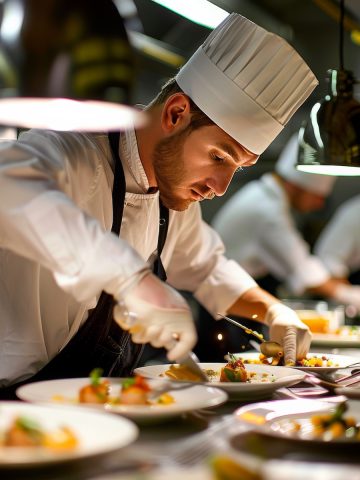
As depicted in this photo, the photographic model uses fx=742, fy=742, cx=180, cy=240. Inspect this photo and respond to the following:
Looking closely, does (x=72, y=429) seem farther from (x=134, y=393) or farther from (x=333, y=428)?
(x=333, y=428)

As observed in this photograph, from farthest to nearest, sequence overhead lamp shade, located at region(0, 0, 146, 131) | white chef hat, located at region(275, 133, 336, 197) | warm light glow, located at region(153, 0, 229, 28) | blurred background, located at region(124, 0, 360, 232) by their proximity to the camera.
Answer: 1. white chef hat, located at region(275, 133, 336, 197)
2. blurred background, located at region(124, 0, 360, 232)
3. warm light glow, located at region(153, 0, 229, 28)
4. overhead lamp shade, located at region(0, 0, 146, 131)

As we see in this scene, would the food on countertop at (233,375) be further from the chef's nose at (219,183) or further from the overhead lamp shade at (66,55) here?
the overhead lamp shade at (66,55)

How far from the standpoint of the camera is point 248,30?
233 cm

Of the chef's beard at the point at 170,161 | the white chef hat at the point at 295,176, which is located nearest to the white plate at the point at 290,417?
the chef's beard at the point at 170,161

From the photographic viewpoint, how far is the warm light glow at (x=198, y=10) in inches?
120

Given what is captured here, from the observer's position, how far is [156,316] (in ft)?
5.37

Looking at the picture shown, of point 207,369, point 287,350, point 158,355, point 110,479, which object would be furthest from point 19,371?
point 158,355

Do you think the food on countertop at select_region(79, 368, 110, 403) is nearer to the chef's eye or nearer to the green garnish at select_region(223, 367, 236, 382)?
the green garnish at select_region(223, 367, 236, 382)

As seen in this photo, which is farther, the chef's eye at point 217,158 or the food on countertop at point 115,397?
the chef's eye at point 217,158

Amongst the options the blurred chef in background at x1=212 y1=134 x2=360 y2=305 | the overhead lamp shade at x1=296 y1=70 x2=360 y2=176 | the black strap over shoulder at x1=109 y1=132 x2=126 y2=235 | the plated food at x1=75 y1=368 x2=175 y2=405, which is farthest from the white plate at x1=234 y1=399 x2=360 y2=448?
the blurred chef in background at x1=212 y1=134 x2=360 y2=305

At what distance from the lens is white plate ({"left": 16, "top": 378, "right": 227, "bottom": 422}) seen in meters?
1.45

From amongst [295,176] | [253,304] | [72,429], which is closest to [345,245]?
[295,176]

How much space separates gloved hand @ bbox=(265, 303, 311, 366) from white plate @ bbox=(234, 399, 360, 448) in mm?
623

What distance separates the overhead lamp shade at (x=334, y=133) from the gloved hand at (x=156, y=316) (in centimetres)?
128
